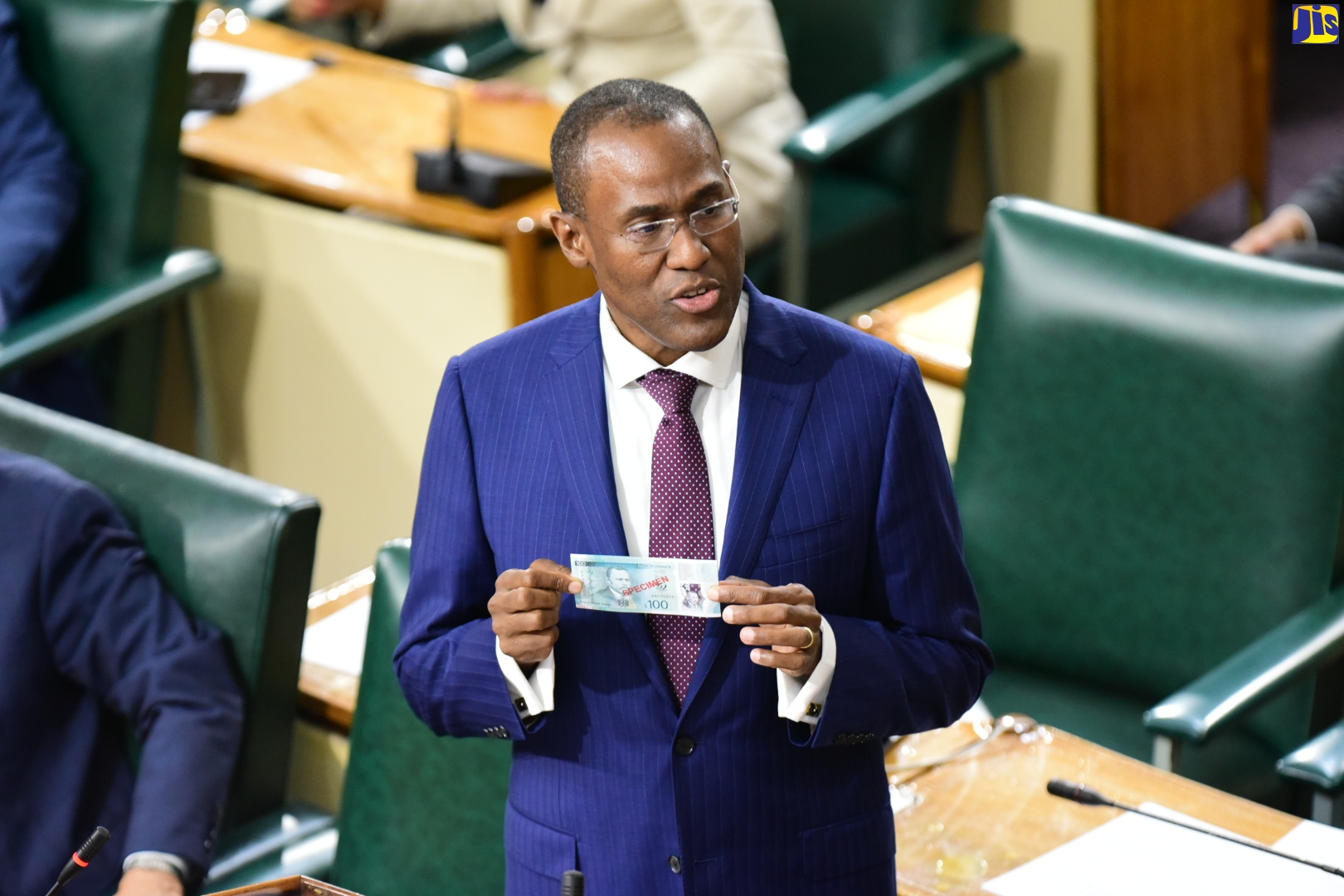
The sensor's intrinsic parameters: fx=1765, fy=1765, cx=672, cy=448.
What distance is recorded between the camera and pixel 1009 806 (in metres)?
1.90

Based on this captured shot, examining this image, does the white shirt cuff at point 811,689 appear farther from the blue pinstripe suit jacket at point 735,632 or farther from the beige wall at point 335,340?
the beige wall at point 335,340

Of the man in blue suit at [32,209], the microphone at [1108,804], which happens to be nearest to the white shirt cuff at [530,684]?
the microphone at [1108,804]

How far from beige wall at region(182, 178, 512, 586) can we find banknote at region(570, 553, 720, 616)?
1.79 meters

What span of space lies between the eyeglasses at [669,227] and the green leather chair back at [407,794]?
75cm

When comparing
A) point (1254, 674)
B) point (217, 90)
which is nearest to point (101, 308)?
point (217, 90)

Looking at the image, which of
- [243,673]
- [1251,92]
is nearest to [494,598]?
[243,673]

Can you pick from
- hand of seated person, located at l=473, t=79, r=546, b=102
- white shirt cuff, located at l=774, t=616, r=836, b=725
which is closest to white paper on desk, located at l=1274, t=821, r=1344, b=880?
white shirt cuff, located at l=774, t=616, r=836, b=725

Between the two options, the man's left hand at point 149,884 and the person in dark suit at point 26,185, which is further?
the person in dark suit at point 26,185

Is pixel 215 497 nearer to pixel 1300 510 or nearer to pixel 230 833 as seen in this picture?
pixel 230 833

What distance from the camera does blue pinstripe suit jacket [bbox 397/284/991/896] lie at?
1.45 meters

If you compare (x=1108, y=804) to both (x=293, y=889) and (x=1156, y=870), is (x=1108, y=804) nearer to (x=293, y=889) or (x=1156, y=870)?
(x=1156, y=870)

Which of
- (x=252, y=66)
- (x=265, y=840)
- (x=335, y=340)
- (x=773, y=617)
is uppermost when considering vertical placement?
(x=252, y=66)

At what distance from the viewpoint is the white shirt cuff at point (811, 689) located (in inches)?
55.3

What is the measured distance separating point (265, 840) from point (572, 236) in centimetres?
99
